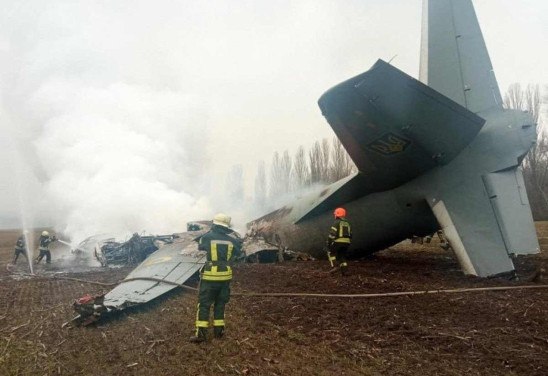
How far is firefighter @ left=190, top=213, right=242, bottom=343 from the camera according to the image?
600 centimetres

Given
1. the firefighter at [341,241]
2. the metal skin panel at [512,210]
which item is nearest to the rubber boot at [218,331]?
the firefighter at [341,241]

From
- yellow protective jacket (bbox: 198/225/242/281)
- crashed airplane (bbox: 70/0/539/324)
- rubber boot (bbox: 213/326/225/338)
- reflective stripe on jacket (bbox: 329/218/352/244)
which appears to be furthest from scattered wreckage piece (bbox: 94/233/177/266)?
rubber boot (bbox: 213/326/225/338)

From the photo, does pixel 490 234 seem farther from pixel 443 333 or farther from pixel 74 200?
pixel 74 200

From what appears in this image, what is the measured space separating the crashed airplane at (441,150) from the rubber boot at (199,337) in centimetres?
517

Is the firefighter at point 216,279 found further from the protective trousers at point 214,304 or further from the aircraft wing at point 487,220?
the aircraft wing at point 487,220

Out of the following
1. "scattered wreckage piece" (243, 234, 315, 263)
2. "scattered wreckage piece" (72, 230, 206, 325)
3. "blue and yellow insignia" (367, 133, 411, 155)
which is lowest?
"scattered wreckage piece" (243, 234, 315, 263)

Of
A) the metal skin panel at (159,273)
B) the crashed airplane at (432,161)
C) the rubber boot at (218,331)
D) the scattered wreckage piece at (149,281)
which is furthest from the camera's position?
the crashed airplane at (432,161)

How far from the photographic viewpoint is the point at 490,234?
29.0 feet

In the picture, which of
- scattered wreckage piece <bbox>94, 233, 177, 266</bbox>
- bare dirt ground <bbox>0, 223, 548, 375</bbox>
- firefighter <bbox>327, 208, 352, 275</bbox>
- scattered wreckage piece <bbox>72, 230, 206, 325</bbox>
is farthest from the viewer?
scattered wreckage piece <bbox>94, 233, 177, 266</bbox>

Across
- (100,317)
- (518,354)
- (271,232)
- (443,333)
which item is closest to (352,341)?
(443,333)

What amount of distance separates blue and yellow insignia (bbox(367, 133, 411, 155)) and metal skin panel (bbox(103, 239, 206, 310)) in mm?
5037

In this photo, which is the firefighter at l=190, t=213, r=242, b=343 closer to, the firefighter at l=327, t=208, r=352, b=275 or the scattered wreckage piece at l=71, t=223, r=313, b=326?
the scattered wreckage piece at l=71, t=223, r=313, b=326

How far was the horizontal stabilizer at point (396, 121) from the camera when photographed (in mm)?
8156

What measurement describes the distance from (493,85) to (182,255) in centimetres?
926
